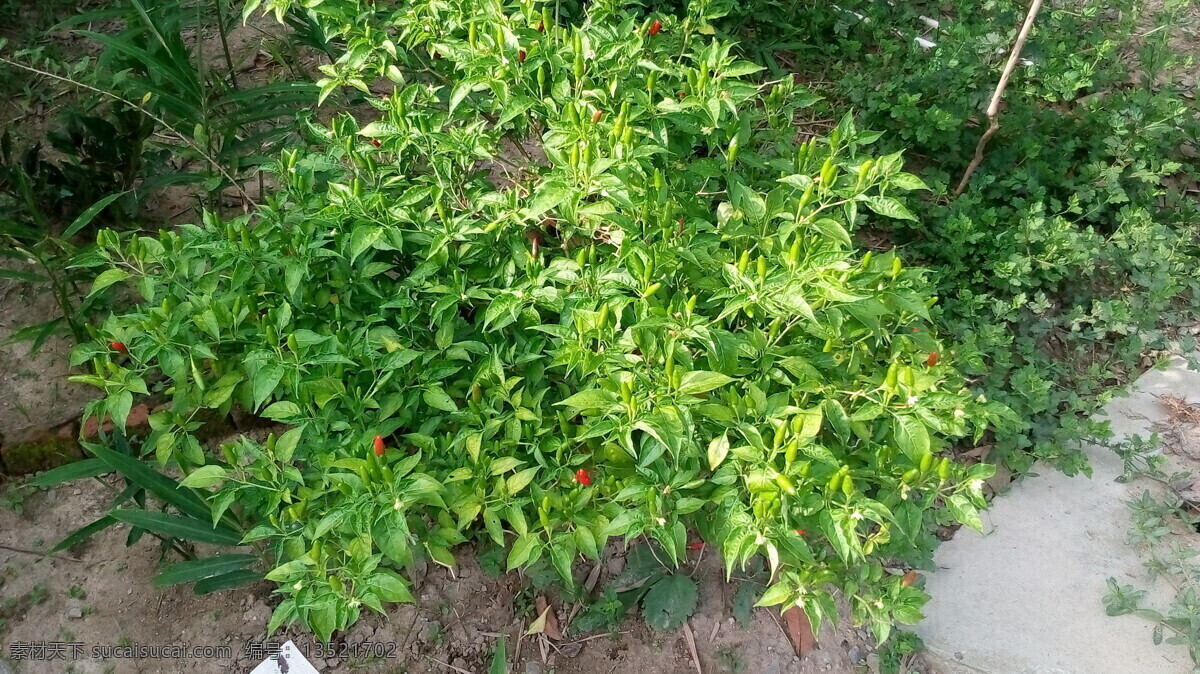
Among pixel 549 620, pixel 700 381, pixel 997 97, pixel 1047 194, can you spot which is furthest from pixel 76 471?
pixel 1047 194

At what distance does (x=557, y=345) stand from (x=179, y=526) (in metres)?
0.94

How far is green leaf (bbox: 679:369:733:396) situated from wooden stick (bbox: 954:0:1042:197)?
6.31 ft

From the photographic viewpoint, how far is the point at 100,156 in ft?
8.15

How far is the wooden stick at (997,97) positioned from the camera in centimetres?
244

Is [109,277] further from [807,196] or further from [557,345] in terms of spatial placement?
[807,196]

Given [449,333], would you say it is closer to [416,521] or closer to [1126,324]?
[416,521]

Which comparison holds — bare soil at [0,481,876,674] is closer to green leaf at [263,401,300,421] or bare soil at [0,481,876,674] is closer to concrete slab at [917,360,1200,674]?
concrete slab at [917,360,1200,674]

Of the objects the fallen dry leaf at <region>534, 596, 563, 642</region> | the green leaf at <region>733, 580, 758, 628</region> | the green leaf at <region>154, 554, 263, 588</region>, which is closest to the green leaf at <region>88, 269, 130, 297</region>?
the green leaf at <region>154, 554, 263, 588</region>

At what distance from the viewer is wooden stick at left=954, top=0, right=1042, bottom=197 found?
2438 mm

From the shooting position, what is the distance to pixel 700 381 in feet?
4.31

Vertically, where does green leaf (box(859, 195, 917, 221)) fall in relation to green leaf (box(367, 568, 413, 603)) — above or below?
above

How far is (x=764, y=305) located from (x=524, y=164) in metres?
0.99

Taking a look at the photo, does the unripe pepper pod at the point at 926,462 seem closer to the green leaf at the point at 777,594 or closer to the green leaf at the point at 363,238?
the green leaf at the point at 777,594

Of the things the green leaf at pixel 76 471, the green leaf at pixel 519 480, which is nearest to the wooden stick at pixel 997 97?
the green leaf at pixel 519 480
